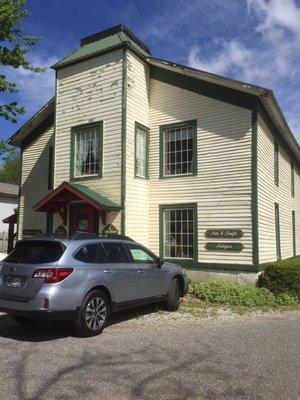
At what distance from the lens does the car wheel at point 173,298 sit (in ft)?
33.9

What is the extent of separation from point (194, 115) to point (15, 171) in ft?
172

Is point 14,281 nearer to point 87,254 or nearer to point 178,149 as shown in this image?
point 87,254

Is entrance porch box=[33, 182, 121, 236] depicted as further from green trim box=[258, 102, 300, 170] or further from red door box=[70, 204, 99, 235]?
green trim box=[258, 102, 300, 170]

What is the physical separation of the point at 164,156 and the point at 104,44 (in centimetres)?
437

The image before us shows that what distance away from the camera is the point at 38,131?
65.9ft

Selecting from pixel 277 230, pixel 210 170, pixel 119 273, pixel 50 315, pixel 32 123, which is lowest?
pixel 50 315

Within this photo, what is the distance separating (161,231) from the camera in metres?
15.4

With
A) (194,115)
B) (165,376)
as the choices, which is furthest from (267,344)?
(194,115)

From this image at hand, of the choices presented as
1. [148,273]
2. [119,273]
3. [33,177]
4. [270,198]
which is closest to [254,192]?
[270,198]

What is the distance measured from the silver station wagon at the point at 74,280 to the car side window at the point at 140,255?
0.07 m

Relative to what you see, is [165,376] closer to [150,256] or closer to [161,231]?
[150,256]

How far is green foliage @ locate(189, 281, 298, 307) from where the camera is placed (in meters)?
11.7

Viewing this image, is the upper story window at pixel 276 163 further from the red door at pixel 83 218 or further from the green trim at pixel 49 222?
the green trim at pixel 49 222

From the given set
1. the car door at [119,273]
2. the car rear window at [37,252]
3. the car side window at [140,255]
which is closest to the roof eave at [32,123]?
the car side window at [140,255]
